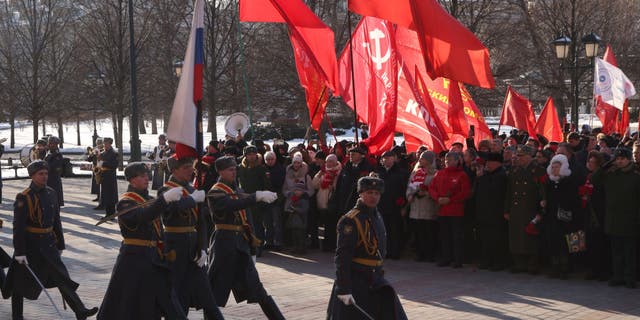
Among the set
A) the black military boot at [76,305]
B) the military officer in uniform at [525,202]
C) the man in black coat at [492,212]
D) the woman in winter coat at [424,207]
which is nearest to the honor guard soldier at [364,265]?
the black military boot at [76,305]

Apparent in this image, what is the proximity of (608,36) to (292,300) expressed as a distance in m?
31.0

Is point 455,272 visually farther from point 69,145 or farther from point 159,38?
point 69,145

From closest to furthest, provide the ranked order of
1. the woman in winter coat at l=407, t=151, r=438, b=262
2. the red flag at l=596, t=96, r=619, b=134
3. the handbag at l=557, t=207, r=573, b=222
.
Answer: the handbag at l=557, t=207, r=573, b=222 → the woman in winter coat at l=407, t=151, r=438, b=262 → the red flag at l=596, t=96, r=619, b=134

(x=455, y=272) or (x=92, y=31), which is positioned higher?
(x=92, y=31)

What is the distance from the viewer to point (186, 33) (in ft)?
120

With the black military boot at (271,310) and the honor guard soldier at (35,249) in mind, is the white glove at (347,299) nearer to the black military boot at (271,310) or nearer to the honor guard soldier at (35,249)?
the black military boot at (271,310)

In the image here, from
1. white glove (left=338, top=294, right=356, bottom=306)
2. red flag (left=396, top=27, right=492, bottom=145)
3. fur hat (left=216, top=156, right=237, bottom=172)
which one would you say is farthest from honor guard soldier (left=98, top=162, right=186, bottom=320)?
red flag (left=396, top=27, right=492, bottom=145)

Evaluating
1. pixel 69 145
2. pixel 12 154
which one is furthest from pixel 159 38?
pixel 69 145

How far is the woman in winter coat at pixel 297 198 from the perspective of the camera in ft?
48.0

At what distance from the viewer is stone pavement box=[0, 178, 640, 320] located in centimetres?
1003

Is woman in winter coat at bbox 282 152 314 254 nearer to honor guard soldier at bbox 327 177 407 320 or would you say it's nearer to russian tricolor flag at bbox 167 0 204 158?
russian tricolor flag at bbox 167 0 204 158

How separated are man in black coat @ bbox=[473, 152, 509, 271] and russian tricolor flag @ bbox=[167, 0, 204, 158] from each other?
543 cm

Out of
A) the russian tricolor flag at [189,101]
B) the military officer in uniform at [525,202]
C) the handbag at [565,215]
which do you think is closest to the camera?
the russian tricolor flag at [189,101]

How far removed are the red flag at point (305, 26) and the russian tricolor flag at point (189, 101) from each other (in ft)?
15.5
